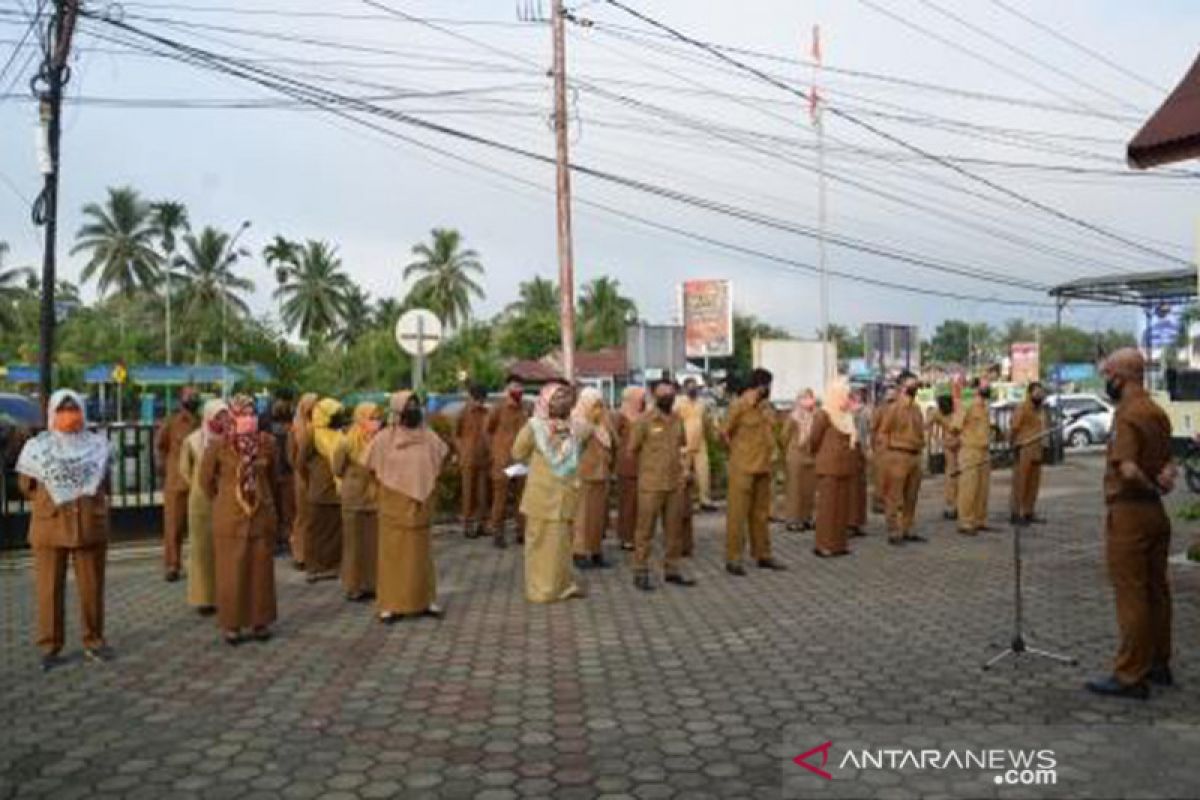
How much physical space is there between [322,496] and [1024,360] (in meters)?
19.8

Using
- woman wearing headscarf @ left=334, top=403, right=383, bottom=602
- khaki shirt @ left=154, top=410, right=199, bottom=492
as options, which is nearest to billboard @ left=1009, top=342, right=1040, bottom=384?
woman wearing headscarf @ left=334, top=403, right=383, bottom=602

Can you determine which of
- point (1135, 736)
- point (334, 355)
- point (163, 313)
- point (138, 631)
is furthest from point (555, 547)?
point (163, 313)

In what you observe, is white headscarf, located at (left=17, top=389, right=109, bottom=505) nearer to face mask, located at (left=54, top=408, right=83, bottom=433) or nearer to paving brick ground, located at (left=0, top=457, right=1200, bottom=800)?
face mask, located at (left=54, top=408, right=83, bottom=433)

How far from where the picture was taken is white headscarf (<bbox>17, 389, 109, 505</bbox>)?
22.8ft

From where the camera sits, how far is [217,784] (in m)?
4.82

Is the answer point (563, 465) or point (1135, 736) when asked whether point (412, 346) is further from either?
point (1135, 736)

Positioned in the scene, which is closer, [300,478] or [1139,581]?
[1139,581]

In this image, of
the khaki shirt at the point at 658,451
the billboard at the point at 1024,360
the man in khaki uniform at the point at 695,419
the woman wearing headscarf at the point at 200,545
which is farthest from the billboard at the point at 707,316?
the woman wearing headscarf at the point at 200,545

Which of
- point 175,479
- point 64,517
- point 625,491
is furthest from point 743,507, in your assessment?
point 64,517

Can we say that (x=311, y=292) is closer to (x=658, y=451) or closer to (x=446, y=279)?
(x=446, y=279)

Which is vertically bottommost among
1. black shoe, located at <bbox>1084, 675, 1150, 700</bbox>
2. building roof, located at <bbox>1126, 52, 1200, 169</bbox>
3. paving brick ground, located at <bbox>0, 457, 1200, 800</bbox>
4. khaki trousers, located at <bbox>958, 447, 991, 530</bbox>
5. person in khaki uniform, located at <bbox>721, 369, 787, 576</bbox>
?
paving brick ground, located at <bbox>0, 457, 1200, 800</bbox>

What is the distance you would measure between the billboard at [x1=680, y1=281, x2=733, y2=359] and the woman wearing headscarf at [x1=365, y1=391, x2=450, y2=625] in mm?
24483

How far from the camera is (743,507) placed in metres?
10.1

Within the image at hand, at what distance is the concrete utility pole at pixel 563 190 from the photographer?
16656 millimetres
